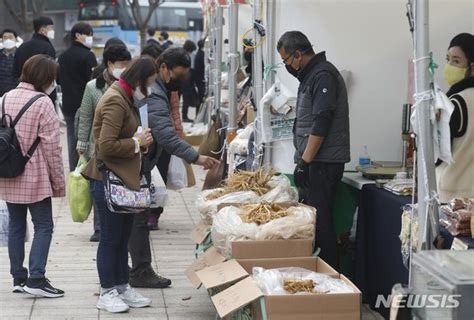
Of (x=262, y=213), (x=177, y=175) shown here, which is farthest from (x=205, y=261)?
(x=177, y=175)

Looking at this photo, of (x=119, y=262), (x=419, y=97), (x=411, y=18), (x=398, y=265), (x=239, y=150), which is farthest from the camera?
(x=239, y=150)

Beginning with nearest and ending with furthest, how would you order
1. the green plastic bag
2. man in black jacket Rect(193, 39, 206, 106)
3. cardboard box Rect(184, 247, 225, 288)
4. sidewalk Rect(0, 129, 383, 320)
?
1. cardboard box Rect(184, 247, 225, 288)
2. sidewalk Rect(0, 129, 383, 320)
3. the green plastic bag
4. man in black jacket Rect(193, 39, 206, 106)

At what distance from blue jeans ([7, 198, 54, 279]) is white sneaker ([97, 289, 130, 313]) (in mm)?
597

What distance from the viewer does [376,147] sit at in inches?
270

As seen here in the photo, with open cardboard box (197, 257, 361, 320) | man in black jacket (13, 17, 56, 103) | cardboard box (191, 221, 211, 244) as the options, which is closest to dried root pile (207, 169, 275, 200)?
cardboard box (191, 221, 211, 244)

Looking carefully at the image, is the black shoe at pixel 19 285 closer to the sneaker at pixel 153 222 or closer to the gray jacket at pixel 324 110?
the gray jacket at pixel 324 110

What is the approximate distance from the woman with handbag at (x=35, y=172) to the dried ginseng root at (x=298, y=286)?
2.30 metres

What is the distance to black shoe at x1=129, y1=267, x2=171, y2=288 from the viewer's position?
668cm

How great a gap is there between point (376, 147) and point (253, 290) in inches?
104

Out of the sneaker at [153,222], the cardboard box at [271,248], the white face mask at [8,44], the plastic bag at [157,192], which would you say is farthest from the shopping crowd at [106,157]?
the white face mask at [8,44]

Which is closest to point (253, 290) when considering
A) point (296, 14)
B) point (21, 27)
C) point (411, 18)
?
point (411, 18)

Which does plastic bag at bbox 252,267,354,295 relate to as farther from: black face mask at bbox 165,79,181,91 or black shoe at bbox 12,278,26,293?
black face mask at bbox 165,79,181,91

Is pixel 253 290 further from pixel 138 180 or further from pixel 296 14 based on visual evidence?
pixel 296 14

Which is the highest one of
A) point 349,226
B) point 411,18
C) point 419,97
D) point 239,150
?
point 411,18
